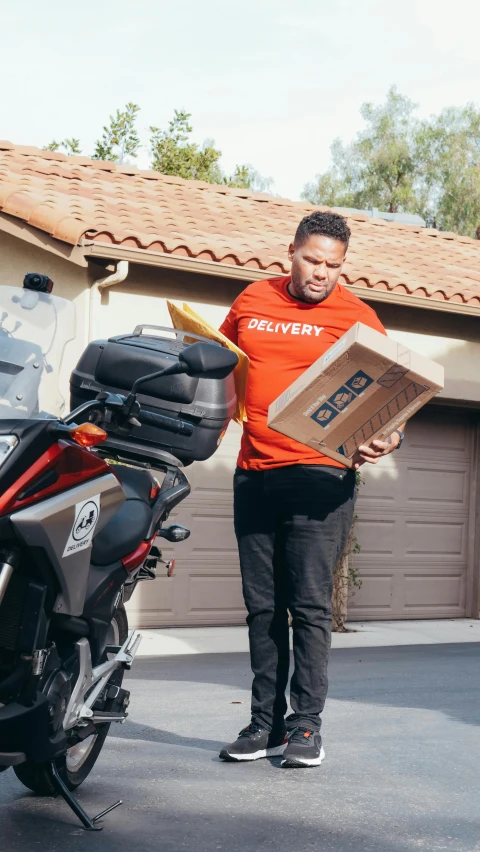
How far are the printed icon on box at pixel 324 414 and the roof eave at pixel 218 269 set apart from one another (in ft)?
16.0

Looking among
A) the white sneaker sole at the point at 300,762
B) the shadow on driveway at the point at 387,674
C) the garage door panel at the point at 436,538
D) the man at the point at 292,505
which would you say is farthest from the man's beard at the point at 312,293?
the garage door panel at the point at 436,538

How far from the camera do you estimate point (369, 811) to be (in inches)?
159

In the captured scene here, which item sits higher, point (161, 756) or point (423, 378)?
point (423, 378)

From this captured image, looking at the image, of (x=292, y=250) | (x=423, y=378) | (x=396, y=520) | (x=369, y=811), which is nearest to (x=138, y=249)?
(x=396, y=520)

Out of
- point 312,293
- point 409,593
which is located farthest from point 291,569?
point 409,593

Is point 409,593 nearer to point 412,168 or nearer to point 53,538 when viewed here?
point 53,538

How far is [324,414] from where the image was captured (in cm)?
443

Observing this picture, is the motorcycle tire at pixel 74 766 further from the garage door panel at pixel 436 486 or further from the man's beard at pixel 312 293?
the garage door panel at pixel 436 486

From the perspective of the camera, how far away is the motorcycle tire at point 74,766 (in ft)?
13.1

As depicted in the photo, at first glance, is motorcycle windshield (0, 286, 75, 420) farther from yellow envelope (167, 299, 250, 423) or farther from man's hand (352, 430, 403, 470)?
man's hand (352, 430, 403, 470)

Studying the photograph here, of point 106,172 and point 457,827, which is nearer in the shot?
point 457,827

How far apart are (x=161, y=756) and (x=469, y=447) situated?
8.02 metres

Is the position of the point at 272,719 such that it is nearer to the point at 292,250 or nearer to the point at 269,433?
the point at 269,433

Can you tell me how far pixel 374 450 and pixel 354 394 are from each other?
275 mm
